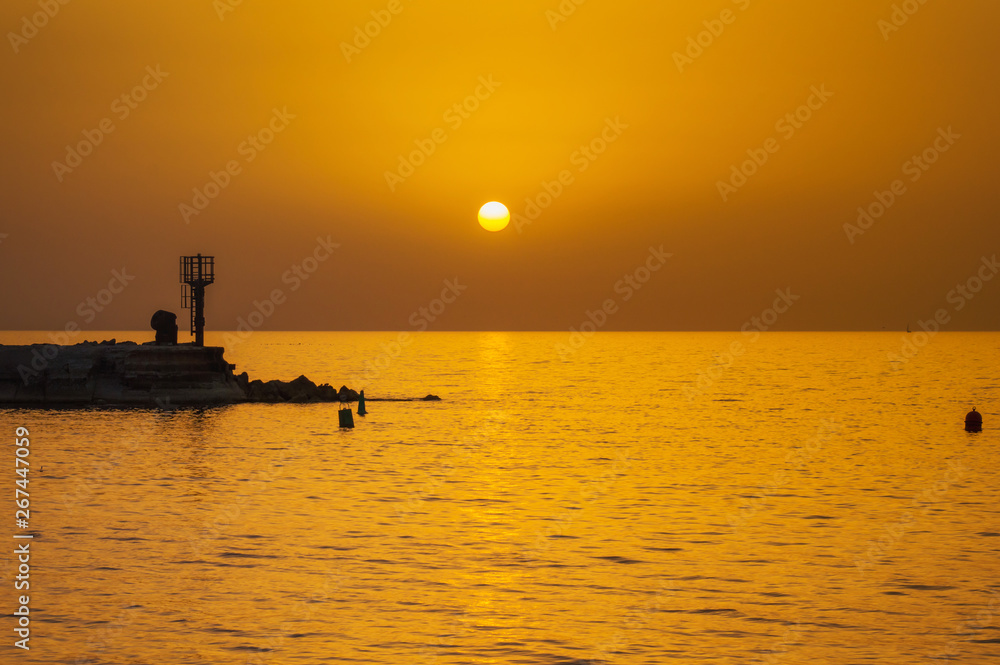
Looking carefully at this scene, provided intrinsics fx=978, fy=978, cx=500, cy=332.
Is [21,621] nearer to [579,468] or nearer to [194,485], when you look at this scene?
[194,485]

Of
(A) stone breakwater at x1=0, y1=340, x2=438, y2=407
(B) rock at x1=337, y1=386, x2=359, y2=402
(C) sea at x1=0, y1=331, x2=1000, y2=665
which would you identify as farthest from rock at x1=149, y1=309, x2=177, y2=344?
(C) sea at x1=0, y1=331, x2=1000, y2=665

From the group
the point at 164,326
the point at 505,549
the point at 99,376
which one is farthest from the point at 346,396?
the point at 505,549

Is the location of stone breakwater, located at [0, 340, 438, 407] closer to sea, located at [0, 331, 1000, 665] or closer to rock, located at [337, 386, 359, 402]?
rock, located at [337, 386, 359, 402]

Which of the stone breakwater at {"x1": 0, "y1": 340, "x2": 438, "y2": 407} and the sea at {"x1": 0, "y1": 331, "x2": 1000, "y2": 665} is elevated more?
the stone breakwater at {"x1": 0, "y1": 340, "x2": 438, "y2": 407}

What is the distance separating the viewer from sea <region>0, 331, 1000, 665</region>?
42.0 feet

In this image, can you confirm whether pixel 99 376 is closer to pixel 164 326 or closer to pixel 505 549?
pixel 164 326

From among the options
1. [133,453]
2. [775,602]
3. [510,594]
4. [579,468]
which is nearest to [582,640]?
[510,594]

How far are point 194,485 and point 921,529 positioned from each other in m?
18.1

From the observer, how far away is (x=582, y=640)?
12.8 meters

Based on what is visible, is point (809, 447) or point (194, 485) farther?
point (809, 447)

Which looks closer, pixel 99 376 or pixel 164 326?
pixel 99 376

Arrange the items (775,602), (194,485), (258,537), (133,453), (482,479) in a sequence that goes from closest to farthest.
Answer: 1. (775,602)
2. (258,537)
3. (194,485)
4. (482,479)
5. (133,453)

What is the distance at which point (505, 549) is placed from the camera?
1812 centimetres

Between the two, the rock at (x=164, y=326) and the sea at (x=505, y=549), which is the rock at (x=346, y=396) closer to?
the rock at (x=164, y=326)
